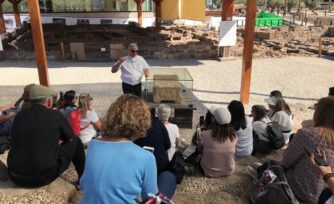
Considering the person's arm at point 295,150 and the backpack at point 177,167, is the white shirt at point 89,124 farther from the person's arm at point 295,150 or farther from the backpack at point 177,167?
the person's arm at point 295,150

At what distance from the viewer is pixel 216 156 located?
3.85 m

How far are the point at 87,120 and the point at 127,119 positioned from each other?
289cm

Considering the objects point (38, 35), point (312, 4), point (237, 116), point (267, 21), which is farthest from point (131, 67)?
point (312, 4)

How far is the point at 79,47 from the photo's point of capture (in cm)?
1466

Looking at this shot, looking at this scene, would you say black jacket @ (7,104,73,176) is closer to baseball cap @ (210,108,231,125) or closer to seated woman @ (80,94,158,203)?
seated woman @ (80,94,158,203)

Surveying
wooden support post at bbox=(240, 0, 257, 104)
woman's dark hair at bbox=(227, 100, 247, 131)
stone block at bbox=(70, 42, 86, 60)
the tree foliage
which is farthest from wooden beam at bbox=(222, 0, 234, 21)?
the tree foliage

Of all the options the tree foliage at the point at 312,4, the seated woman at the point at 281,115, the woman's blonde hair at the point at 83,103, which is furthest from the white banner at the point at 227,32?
the tree foliage at the point at 312,4

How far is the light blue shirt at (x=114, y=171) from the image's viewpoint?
2.00 m

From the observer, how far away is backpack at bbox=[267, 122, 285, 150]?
4680mm

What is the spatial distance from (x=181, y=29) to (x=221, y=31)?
8.35 m

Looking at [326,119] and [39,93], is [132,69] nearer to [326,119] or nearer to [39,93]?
[39,93]

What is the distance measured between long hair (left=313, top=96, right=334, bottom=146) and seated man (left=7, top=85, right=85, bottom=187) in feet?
8.31

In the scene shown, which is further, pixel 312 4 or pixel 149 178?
pixel 312 4

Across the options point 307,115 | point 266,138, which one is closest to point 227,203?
point 266,138
